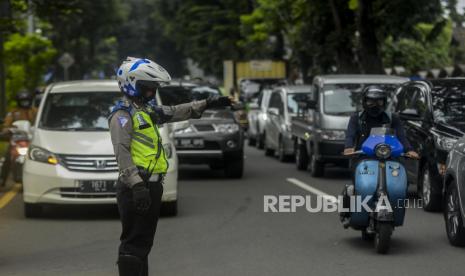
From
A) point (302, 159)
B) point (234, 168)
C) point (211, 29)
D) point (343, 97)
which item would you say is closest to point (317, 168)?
point (343, 97)

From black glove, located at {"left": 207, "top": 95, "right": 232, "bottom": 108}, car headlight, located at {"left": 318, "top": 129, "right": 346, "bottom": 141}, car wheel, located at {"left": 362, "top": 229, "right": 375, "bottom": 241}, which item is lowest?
car wheel, located at {"left": 362, "top": 229, "right": 375, "bottom": 241}

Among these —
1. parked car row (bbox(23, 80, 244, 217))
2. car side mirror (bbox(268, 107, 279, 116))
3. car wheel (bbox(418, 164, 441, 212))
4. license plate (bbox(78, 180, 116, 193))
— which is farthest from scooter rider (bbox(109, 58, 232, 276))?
car side mirror (bbox(268, 107, 279, 116))

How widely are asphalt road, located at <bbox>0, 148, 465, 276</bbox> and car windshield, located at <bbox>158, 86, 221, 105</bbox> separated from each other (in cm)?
323

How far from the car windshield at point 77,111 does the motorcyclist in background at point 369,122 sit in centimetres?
411

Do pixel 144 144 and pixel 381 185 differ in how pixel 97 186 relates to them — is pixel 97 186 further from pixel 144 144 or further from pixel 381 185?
pixel 144 144

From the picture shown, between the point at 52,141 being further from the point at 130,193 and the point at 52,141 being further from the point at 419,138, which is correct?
the point at 130,193

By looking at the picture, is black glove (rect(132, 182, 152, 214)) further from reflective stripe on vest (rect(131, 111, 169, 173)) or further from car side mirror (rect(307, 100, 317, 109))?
car side mirror (rect(307, 100, 317, 109))

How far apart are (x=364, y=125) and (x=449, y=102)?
3752mm

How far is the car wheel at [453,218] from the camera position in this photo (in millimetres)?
10750

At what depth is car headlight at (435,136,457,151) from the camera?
1352 centimetres

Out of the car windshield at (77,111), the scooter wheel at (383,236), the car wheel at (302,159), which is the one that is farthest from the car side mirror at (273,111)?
the scooter wheel at (383,236)

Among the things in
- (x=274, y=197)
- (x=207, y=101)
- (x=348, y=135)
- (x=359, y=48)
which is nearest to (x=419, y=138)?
(x=274, y=197)

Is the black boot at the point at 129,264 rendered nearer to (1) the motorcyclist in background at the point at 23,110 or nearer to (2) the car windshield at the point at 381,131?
(2) the car windshield at the point at 381,131

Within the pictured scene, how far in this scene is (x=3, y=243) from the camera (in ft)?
37.8
